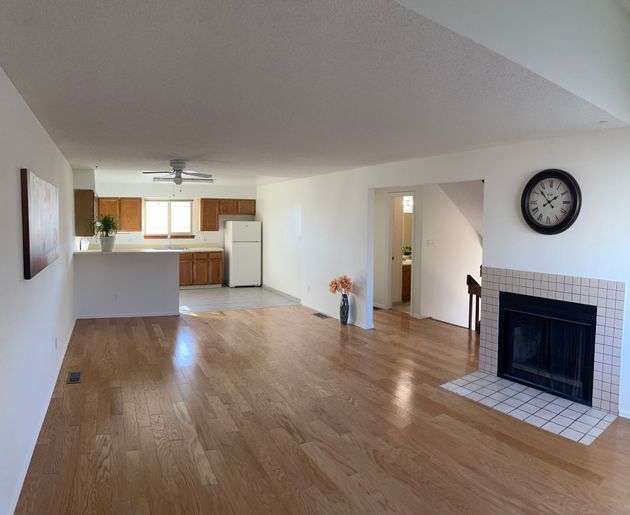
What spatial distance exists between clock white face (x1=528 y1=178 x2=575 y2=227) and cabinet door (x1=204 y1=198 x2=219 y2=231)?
723cm

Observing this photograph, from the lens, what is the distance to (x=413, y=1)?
4.86ft

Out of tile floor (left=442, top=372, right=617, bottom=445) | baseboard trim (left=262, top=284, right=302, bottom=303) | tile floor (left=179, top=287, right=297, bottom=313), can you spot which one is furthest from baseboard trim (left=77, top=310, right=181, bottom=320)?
tile floor (left=442, top=372, right=617, bottom=445)

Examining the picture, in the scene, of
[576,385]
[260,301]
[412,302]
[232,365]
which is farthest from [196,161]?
[576,385]

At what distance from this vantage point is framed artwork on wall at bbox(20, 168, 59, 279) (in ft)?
8.18

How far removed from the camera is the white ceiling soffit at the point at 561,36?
1.70 m

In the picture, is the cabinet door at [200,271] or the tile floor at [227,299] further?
the cabinet door at [200,271]

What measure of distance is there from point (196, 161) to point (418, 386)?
3.61 m

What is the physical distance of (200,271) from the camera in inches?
374

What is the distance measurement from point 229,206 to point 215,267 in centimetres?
142

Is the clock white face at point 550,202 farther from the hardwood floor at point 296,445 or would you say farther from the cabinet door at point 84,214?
the cabinet door at point 84,214

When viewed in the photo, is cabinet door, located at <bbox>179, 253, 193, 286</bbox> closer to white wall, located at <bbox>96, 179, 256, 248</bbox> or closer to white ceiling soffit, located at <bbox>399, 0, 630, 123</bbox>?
white wall, located at <bbox>96, 179, 256, 248</bbox>

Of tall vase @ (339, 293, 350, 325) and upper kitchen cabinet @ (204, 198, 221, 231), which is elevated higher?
upper kitchen cabinet @ (204, 198, 221, 231)

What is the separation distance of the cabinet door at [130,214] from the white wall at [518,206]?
16.1ft

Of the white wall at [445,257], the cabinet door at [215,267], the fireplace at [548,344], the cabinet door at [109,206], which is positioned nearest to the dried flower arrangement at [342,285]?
the white wall at [445,257]
